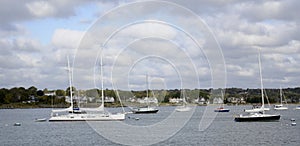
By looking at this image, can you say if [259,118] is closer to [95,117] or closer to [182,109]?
[95,117]

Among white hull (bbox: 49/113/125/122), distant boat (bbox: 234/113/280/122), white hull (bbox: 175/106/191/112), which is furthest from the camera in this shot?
white hull (bbox: 175/106/191/112)

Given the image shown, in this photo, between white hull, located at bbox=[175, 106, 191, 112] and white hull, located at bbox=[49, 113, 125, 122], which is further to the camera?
white hull, located at bbox=[175, 106, 191, 112]

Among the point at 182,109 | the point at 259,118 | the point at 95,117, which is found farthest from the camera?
the point at 182,109

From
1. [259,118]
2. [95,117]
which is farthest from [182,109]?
[259,118]

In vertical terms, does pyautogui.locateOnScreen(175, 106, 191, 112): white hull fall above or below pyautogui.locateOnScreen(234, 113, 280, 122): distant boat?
above

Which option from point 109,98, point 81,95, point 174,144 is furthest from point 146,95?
point 174,144

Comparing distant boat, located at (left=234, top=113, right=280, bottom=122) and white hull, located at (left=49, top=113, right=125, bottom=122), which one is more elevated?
white hull, located at (left=49, top=113, right=125, bottom=122)

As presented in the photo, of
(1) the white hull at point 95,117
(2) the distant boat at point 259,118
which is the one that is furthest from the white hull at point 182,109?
(2) the distant boat at point 259,118

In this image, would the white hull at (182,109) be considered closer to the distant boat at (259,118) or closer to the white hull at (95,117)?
the white hull at (95,117)

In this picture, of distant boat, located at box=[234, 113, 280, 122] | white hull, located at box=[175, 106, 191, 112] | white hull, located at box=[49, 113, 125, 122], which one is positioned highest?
white hull, located at box=[175, 106, 191, 112]

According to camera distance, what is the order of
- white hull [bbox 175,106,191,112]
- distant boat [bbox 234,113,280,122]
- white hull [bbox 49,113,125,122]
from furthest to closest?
white hull [bbox 175,106,191,112] < white hull [bbox 49,113,125,122] < distant boat [bbox 234,113,280,122]

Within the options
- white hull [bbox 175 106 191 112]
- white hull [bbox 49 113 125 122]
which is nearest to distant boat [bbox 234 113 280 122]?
white hull [bbox 49 113 125 122]

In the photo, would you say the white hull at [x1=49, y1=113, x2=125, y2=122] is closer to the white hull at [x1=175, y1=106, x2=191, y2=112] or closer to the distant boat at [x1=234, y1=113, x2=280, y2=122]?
the distant boat at [x1=234, y1=113, x2=280, y2=122]

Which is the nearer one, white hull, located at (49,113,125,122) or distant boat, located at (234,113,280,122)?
distant boat, located at (234,113,280,122)
